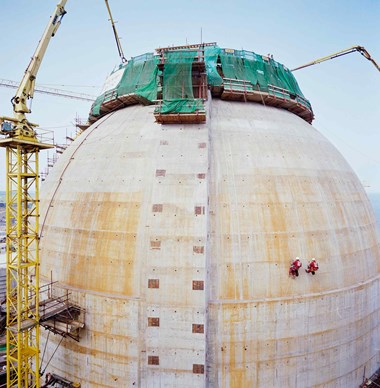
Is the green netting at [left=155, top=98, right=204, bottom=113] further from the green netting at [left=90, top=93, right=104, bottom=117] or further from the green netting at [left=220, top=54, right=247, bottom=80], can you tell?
the green netting at [left=90, top=93, right=104, bottom=117]

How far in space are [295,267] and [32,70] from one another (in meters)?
19.9

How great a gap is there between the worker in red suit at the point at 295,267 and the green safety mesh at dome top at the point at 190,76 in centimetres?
1070

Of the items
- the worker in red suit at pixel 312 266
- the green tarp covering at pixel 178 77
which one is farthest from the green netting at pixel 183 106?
the worker in red suit at pixel 312 266

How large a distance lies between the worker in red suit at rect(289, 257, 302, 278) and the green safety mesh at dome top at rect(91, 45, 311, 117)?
10696 millimetres

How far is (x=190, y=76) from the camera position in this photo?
18.3 metres

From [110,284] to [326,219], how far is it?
1318 cm

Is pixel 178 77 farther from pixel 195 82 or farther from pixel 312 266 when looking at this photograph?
pixel 312 266

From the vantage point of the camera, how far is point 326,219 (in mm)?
16656

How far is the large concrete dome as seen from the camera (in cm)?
1413

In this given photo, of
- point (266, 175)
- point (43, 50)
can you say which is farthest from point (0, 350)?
point (266, 175)

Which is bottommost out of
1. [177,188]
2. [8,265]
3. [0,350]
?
[0,350]

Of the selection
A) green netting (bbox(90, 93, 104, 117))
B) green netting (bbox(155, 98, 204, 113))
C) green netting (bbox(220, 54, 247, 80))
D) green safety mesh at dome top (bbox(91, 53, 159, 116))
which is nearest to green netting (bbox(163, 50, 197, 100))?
green netting (bbox(155, 98, 204, 113))

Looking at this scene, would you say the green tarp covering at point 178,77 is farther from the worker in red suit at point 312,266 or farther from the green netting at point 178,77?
the worker in red suit at point 312,266

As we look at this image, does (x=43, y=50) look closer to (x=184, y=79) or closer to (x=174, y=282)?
(x=184, y=79)
